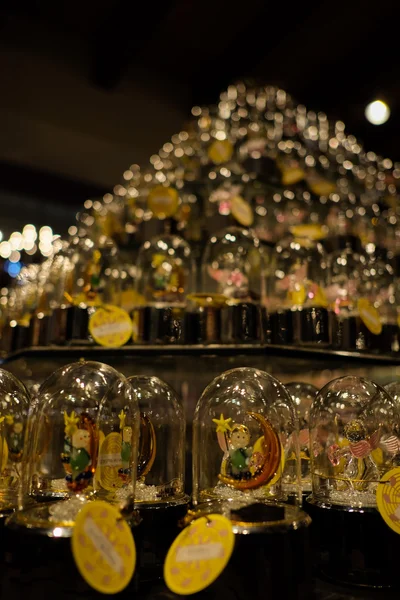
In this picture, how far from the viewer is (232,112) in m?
3.07

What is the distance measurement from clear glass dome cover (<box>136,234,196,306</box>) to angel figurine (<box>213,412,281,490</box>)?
68 centimetres

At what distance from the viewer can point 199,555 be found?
87 cm

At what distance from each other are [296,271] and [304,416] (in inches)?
24.0

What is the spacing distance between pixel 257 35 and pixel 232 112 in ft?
3.80

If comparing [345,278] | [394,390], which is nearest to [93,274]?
[345,278]

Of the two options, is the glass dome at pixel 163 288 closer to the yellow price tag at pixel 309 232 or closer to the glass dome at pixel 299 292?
the glass dome at pixel 299 292

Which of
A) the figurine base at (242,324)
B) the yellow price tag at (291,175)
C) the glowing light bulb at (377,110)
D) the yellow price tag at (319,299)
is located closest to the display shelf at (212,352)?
the figurine base at (242,324)

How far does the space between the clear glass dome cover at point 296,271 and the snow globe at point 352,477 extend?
0.60 meters

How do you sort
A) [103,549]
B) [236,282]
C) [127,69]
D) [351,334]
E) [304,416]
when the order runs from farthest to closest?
[127,69] → [236,282] → [351,334] → [304,416] → [103,549]

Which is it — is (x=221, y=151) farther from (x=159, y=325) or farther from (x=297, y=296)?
(x=159, y=325)

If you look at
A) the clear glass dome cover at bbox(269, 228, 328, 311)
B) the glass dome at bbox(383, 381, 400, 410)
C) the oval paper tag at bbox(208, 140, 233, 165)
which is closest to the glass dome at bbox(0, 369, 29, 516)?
the clear glass dome cover at bbox(269, 228, 328, 311)

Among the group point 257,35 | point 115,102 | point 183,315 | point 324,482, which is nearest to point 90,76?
point 115,102

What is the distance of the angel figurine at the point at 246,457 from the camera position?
3.57 ft

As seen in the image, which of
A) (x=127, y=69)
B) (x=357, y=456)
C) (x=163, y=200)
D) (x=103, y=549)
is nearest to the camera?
(x=103, y=549)
